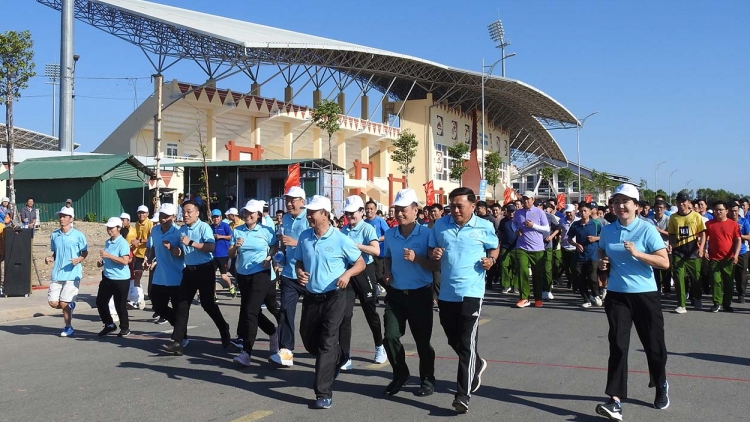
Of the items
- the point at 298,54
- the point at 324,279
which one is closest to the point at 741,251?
the point at 324,279

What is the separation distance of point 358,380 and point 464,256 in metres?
1.83

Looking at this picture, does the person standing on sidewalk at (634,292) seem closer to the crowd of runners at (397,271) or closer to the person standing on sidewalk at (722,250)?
the crowd of runners at (397,271)

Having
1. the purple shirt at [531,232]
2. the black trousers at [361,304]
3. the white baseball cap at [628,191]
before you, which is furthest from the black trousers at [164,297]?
the purple shirt at [531,232]

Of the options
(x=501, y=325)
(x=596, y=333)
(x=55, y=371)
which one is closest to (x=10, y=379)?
(x=55, y=371)

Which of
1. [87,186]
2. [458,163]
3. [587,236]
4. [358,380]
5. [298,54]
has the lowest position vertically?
[358,380]

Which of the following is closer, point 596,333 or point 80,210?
point 596,333

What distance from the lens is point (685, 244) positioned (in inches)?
452

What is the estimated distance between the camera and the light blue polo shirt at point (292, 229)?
7.66 m

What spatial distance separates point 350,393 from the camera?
6391mm

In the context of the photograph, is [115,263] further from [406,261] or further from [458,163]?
[458,163]

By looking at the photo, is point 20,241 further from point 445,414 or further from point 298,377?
point 445,414

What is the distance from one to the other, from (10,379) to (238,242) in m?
2.66

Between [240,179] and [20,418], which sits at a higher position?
[240,179]

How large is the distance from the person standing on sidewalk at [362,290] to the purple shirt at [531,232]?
4.27 meters
